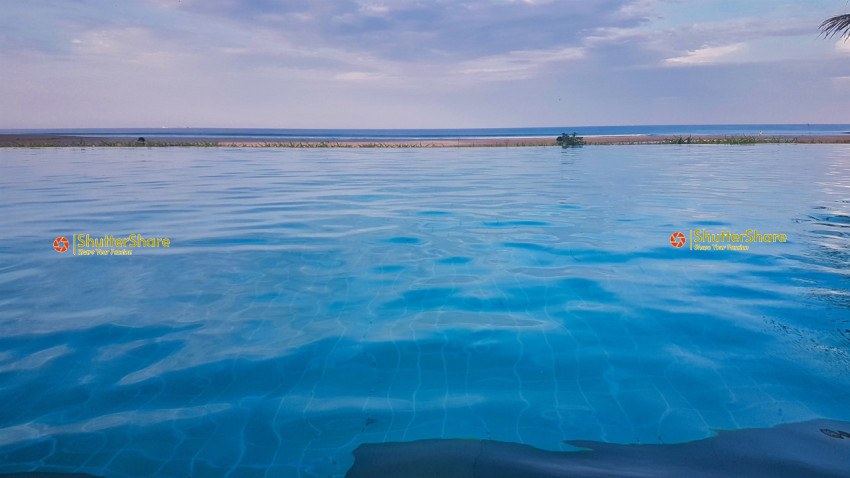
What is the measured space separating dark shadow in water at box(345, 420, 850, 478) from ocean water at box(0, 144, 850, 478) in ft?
0.47

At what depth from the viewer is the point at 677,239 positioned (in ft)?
27.7

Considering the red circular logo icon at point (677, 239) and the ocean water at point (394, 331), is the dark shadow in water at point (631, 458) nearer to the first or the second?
the ocean water at point (394, 331)

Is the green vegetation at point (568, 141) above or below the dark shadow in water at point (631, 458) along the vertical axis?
above

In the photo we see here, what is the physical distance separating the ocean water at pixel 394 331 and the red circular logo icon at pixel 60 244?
10cm

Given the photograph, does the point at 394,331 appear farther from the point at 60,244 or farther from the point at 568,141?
the point at 568,141

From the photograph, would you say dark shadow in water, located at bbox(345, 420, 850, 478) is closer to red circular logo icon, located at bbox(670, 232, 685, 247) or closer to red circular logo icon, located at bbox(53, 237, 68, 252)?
red circular logo icon, located at bbox(670, 232, 685, 247)

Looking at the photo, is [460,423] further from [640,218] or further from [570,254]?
[640,218]

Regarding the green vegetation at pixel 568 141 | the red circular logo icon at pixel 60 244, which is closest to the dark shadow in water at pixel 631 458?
the red circular logo icon at pixel 60 244

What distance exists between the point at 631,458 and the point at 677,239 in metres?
6.02

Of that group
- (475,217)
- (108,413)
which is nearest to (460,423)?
(108,413)

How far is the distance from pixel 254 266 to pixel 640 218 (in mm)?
6954

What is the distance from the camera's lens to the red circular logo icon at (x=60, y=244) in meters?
7.77

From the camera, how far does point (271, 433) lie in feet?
11.7

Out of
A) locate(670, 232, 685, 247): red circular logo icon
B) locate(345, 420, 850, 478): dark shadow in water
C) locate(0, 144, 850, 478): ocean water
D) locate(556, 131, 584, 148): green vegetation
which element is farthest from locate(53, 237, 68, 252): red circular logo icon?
locate(556, 131, 584, 148): green vegetation
